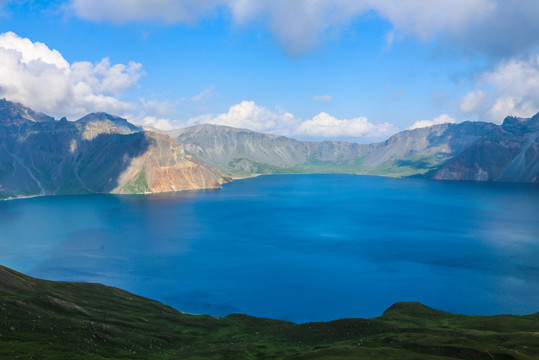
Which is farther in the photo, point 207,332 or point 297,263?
point 297,263

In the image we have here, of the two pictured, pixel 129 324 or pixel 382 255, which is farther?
pixel 382 255

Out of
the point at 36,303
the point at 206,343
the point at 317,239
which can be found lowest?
the point at 206,343

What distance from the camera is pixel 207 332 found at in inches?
2955

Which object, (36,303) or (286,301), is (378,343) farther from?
(36,303)

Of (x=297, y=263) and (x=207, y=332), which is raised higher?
(x=297, y=263)

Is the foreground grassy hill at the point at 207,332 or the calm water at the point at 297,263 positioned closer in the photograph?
the foreground grassy hill at the point at 207,332

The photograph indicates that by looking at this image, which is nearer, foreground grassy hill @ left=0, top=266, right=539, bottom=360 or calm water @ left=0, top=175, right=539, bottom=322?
foreground grassy hill @ left=0, top=266, right=539, bottom=360

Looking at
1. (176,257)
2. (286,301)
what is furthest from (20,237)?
(286,301)

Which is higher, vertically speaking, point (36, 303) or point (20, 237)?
point (20, 237)

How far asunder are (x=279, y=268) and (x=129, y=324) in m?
59.7

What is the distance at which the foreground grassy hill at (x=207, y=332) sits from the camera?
164 ft

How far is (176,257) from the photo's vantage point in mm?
133375

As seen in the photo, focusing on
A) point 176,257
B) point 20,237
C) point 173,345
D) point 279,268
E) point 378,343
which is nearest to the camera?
point 378,343

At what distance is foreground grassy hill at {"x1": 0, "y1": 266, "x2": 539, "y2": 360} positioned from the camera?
5012cm
